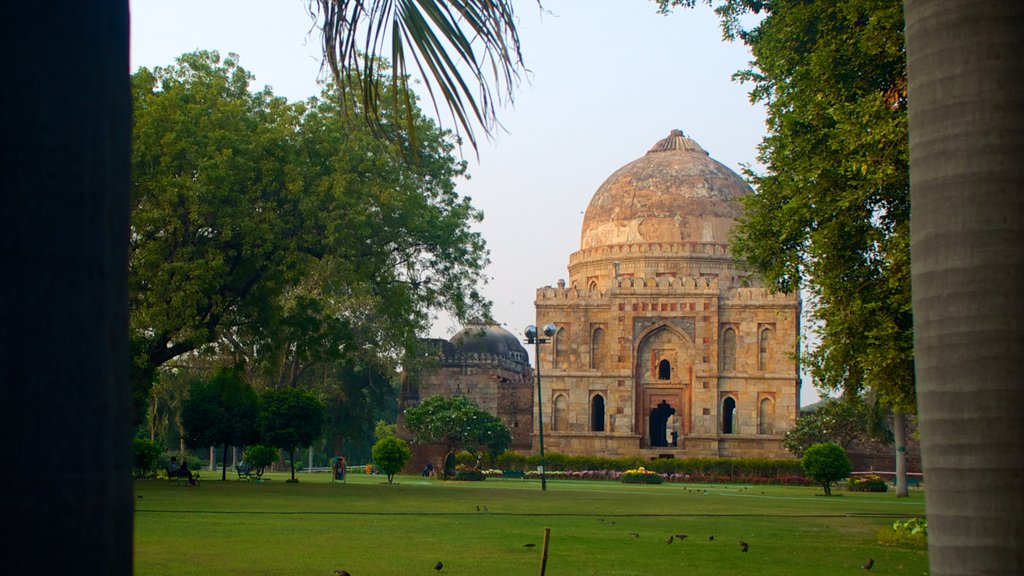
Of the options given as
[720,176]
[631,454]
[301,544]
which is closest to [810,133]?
[301,544]

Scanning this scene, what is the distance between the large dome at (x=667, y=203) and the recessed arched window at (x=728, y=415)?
22.4ft

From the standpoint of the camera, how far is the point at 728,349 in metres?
46.7

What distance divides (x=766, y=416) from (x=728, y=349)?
2.97 metres

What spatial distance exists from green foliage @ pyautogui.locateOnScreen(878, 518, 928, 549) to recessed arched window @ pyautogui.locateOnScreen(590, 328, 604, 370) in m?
34.5

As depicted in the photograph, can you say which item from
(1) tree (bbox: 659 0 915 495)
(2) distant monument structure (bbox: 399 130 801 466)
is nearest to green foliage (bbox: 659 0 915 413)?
(1) tree (bbox: 659 0 915 495)

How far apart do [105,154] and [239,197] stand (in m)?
20.0

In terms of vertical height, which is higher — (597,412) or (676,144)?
(676,144)

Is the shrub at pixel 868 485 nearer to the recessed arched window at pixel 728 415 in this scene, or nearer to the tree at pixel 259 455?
the tree at pixel 259 455

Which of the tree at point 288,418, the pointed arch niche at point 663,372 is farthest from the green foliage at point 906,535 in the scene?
the pointed arch niche at point 663,372

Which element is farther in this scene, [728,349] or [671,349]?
[671,349]

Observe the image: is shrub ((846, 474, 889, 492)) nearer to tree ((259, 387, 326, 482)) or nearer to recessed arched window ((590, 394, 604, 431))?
tree ((259, 387, 326, 482))

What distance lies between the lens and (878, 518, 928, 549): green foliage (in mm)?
12180

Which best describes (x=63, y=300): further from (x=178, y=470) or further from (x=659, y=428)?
(x=659, y=428)

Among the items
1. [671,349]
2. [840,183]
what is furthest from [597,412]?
[840,183]
